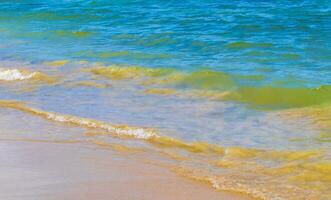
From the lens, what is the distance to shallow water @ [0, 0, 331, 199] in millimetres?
6734

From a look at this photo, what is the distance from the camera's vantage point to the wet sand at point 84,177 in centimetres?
570

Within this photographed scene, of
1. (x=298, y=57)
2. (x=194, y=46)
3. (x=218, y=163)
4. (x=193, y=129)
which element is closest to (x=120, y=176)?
(x=218, y=163)

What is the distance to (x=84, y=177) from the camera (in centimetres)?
615

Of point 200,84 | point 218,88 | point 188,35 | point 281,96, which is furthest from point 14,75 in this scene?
point 281,96

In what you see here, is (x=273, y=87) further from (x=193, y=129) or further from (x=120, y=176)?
(x=120, y=176)

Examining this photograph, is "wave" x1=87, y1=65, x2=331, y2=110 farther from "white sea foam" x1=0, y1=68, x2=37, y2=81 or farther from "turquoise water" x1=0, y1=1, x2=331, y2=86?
"white sea foam" x1=0, y1=68, x2=37, y2=81

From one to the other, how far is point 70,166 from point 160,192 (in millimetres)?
1184

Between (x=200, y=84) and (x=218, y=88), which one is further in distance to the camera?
(x=200, y=84)

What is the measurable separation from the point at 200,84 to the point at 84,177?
4430mm

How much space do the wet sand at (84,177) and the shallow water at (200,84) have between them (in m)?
0.32

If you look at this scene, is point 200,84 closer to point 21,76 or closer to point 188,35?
point 21,76

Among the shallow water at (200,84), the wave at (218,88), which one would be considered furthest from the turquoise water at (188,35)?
the wave at (218,88)

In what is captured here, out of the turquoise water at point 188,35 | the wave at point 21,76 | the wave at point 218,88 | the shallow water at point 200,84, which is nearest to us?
the shallow water at point 200,84

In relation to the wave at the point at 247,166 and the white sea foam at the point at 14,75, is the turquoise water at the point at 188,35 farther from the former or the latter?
the wave at the point at 247,166
